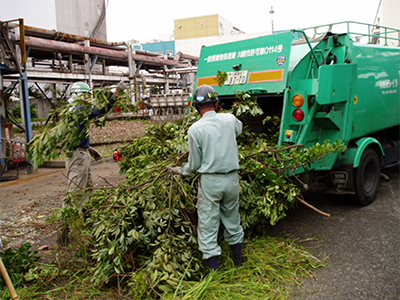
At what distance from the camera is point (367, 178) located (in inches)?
211

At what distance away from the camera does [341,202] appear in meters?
5.44

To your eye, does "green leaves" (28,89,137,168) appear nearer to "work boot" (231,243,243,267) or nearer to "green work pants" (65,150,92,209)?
"green work pants" (65,150,92,209)

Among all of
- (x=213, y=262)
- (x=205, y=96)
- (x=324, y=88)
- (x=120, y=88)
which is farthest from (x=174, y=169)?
(x=324, y=88)

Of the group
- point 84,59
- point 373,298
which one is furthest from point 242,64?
point 84,59

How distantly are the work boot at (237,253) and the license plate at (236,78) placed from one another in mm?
2451

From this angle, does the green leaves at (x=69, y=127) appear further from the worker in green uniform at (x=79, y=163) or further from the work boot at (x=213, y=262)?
the work boot at (x=213, y=262)

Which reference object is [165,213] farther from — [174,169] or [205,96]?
[205,96]

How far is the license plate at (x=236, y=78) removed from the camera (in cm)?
503

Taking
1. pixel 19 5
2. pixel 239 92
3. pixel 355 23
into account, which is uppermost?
pixel 19 5

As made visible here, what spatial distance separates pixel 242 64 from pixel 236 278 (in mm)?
2991

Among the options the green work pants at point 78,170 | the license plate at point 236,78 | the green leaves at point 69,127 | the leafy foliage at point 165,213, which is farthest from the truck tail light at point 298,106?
the green work pants at point 78,170

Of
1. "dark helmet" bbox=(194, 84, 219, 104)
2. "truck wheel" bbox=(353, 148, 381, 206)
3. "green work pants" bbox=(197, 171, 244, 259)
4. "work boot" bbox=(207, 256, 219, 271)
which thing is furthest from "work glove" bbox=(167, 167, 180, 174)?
"truck wheel" bbox=(353, 148, 381, 206)

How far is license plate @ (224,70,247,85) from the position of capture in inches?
198

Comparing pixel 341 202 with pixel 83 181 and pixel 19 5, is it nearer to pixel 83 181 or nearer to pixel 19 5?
pixel 83 181
